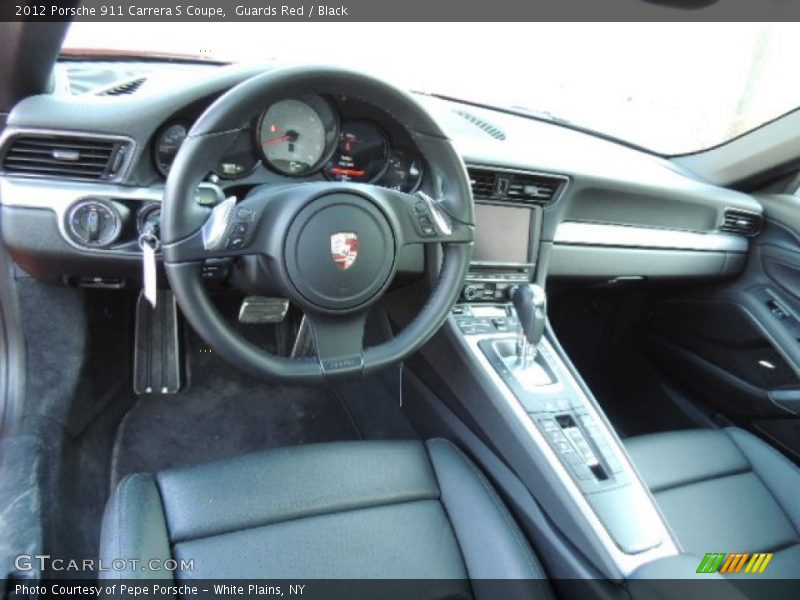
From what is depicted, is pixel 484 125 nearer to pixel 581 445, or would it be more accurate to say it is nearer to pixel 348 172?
pixel 348 172

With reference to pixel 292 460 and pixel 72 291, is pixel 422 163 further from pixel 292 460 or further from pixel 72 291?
pixel 72 291

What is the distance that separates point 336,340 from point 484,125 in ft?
3.54

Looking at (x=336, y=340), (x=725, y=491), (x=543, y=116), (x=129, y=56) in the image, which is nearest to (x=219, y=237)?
(x=336, y=340)

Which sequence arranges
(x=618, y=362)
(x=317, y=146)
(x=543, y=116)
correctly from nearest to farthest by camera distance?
1. (x=317, y=146)
2. (x=543, y=116)
3. (x=618, y=362)

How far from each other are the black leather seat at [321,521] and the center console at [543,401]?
0.50 ft

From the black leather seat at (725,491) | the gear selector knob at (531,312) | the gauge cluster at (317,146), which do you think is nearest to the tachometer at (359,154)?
the gauge cluster at (317,146)

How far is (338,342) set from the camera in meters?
1.33

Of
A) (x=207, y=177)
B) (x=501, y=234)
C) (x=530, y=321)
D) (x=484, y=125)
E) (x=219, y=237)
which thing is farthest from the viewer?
(x=484, y=125)

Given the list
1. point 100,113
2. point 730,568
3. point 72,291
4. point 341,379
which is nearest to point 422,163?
point 341,379

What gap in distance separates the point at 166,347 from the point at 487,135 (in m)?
1.17

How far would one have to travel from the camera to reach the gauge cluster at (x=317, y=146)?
1.35 m

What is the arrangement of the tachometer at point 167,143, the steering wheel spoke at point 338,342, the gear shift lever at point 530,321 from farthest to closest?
the gear shift lever at point 530,321, the tachometer at point 167,143, the steering wheel spoke at point 338,342

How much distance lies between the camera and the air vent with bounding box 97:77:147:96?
1.54 m

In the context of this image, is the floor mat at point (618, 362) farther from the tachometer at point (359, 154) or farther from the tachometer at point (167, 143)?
the tachometer at point (167, 143)
